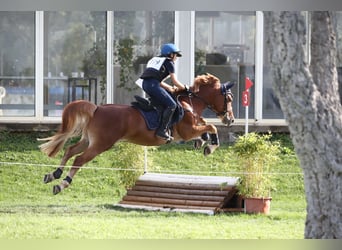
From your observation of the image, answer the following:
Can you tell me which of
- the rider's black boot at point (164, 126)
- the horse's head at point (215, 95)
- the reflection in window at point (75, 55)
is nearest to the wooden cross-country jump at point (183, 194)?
the horse's head at point (215, 95)

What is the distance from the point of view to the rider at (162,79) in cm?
949

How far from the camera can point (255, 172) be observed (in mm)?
10375

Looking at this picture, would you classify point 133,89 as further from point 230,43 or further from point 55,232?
point 55,232

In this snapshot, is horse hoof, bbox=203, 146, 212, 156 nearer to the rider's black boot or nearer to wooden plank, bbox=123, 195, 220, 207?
the rider's black boot

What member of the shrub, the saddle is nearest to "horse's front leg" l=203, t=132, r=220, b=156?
the saddle

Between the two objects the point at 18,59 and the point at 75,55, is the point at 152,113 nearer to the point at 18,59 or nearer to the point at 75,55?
the point at 75,55

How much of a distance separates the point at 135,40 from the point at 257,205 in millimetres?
3194

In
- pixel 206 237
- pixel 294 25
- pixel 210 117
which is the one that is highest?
pixel 294 25

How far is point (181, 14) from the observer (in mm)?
12695

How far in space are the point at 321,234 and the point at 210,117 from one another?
4284mm

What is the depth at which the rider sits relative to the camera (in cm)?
949

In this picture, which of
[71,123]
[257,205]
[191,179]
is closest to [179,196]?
[191,179]

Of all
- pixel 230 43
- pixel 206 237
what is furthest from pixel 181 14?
pixel 206 237

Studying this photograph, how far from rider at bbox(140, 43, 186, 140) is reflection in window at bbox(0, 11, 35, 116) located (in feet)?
11.8
